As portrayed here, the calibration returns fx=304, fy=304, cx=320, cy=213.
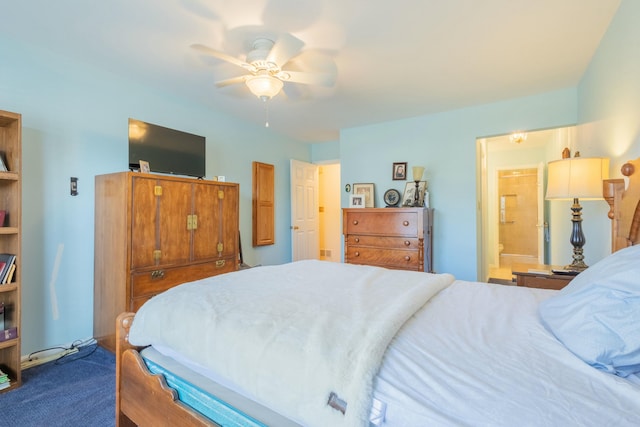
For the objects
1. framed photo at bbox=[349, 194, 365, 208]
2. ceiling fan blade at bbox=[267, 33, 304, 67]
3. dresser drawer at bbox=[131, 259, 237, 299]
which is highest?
ceiling fan blade at bbox=[267, 33, 304, 67]

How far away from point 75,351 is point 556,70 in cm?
472

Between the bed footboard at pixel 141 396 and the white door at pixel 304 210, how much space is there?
3407mm

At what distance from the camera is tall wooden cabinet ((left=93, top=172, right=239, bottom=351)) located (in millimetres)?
2379

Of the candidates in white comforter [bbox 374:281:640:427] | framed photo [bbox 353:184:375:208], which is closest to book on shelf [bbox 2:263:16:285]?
white comforter [bbox 374:281:640:427]

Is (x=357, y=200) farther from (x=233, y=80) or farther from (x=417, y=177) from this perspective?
(x=233, y=80)

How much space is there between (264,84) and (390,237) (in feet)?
7.02

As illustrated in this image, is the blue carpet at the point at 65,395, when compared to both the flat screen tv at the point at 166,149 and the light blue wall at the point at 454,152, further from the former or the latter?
the light blue wall at the point at 454,152

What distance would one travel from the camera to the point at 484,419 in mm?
611

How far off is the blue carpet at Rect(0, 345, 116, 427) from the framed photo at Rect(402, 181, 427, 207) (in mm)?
3315

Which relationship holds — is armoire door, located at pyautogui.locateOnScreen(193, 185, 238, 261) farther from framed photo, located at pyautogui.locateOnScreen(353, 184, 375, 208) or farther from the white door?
framed photo, located at pyautogui.locateOnScreen(353, 184, 375, 208)

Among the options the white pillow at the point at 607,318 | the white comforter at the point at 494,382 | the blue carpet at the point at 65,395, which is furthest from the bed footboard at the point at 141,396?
the white pillow at the point at 607,318

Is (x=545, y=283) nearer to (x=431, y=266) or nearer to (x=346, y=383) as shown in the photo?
(x=431, y=266)

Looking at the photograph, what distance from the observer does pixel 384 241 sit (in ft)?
11.6

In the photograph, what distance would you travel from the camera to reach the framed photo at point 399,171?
13.1 feet
